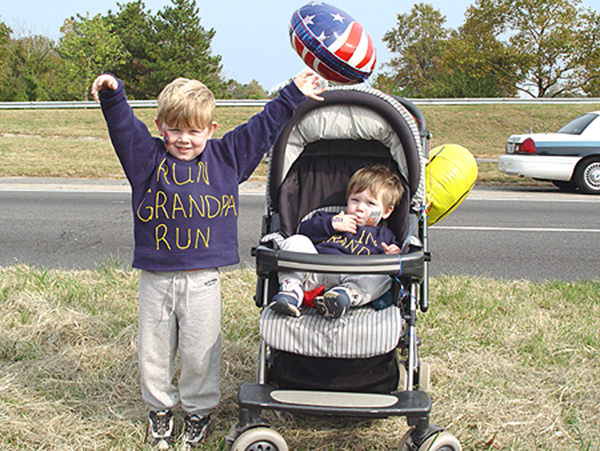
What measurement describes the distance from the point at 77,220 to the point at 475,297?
6060 millimetres

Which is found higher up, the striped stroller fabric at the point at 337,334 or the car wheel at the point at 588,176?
the car wheel at the point at 588,176

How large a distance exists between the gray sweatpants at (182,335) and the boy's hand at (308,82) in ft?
3.27

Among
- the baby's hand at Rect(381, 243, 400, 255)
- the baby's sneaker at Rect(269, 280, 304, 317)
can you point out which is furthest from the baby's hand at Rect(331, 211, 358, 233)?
the baby's sneaker at Rect(269, 280, 304, 317)

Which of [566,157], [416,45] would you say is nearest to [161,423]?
[566,157]

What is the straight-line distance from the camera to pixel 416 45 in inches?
2031

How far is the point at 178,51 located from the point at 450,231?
35.5 metres

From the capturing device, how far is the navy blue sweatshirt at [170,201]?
2.74 m

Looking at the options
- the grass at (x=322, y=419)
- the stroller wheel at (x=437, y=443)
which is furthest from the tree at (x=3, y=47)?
the stroller wheel at (x=437, y=443)

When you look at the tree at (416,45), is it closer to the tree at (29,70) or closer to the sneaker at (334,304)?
the tree at (29,70)

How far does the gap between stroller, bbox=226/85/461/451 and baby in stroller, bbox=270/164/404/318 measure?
8cm

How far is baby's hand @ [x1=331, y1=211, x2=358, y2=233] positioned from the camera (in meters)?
3.34

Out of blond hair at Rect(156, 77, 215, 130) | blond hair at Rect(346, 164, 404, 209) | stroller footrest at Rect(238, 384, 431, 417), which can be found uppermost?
blond hair at Rect(156, 77, 215, 130)

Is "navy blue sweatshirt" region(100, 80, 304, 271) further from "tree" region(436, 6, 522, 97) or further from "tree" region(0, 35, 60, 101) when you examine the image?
Answer: "tree" region(0, 35, 60, 101)

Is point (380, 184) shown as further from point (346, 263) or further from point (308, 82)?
point (346, 263)
